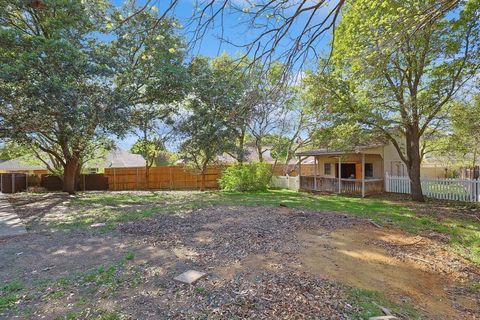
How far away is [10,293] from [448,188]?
1382 centimetres

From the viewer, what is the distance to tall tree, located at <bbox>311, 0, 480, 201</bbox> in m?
8.12

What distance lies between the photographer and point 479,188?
33.7 feet

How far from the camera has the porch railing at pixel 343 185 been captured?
14219 mm

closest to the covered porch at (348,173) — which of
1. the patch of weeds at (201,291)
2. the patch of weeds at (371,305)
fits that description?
the patch of weeds at (371,305)

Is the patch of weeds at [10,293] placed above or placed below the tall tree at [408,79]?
below

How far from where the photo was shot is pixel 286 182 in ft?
60.2

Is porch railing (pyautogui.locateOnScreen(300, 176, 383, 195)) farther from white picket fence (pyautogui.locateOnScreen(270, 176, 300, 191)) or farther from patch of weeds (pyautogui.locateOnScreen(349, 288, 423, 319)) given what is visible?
patch of weeds (pyautogui.locateOnScreen(349, 288, 423, 319))

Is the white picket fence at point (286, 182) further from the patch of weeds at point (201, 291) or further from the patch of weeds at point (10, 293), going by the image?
the patch of weeds at point (10, 293)

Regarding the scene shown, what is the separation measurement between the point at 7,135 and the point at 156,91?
542 centimetres

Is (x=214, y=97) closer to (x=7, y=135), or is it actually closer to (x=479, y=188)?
(x=7, y=135)

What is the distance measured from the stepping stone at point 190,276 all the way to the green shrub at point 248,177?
11.1 m

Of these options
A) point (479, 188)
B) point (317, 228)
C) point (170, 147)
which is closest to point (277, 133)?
point (170, 147)

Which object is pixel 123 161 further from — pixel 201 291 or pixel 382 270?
pixel 382 270

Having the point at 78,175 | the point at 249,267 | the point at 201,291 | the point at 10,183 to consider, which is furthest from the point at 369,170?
the point at 10,183
